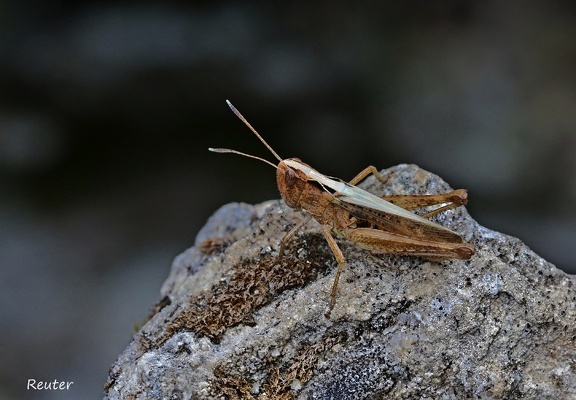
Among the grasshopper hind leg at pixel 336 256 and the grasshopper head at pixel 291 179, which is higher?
the grasshopper head at pixel 291 179

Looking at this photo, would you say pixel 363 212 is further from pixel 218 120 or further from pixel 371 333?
pixel 218 120

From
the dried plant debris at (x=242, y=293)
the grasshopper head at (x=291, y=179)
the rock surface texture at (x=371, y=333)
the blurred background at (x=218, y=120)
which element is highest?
the blurred background at (x=218, y=120)

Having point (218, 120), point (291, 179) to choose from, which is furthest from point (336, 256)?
point (218, 120)

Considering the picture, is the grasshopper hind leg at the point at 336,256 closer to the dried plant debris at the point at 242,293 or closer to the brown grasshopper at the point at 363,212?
the brown grasshopper at the point at 363,212

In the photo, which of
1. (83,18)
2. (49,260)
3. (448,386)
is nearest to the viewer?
(448,386)

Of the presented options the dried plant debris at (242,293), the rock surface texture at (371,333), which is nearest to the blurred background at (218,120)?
the dried plant debris at (242,293)

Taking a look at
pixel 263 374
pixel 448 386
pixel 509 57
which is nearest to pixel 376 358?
pixel 448 386

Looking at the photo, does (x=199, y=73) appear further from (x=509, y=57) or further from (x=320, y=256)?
(x=320, y=256)
